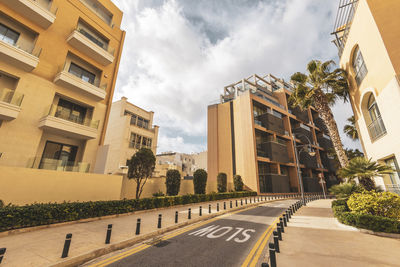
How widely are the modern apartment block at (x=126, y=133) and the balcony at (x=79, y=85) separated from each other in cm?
1083

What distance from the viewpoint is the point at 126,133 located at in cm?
2656

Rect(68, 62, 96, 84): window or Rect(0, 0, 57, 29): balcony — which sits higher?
Rect(0, 0, 57, 29): balcony

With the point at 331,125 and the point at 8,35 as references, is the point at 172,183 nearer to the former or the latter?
the point at 331,125

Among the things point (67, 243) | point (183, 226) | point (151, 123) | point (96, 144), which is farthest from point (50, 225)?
point (151, 123)

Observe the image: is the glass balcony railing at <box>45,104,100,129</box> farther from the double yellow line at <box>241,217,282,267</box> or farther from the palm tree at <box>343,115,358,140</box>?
the palm tree at <box>343,115,358,140</box>

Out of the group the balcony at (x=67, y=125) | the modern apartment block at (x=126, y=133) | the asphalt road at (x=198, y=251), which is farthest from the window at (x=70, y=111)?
the asphalt road at (x=198, y=251)

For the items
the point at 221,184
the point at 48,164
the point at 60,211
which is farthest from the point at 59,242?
the point at 221,184

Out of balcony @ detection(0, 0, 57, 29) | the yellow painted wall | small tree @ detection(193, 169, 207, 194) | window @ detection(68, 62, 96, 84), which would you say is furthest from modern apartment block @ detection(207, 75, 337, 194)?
balcony @ detection(0, 0, 57, 29)

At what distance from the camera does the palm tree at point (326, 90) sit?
15602 mm

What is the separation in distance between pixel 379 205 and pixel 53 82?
74.1 feet

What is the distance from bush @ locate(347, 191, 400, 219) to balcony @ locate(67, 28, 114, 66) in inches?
873

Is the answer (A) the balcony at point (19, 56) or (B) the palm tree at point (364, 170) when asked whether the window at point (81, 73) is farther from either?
(B) the palm tree at point (364, 170)

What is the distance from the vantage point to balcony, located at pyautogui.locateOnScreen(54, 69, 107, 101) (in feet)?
45.6

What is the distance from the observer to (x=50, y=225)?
27.2 ft
